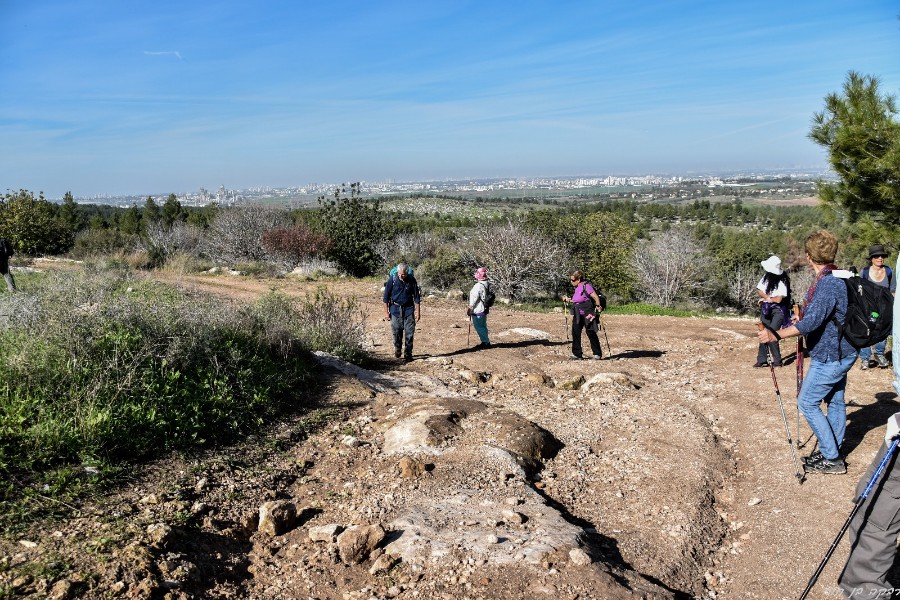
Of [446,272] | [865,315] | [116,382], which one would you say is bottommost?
[446,272]

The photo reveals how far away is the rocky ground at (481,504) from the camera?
3467 millimetres

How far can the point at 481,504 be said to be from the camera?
448 centimetres

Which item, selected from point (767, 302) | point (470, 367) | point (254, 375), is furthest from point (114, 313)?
point (767, 302)

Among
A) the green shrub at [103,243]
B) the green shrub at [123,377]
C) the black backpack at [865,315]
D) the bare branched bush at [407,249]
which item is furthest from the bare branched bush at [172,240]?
the black backpack at [865,315]

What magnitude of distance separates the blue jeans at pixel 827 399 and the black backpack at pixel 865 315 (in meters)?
0.20

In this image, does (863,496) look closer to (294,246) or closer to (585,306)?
(585,306)

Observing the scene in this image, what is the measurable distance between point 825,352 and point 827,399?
518 mm

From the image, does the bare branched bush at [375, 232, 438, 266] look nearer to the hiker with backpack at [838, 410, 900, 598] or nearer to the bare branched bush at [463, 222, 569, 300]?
the bare branched bush at [463, 222, 569, 300]

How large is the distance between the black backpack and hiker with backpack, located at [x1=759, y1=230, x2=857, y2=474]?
0.04 meters

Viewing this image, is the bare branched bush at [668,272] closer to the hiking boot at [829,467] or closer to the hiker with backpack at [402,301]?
the hiker with backpack at [402,301]

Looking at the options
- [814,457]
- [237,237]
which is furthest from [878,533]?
[237,237]

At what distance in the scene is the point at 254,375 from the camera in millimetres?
6633

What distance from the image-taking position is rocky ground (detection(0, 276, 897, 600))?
11.4 feet

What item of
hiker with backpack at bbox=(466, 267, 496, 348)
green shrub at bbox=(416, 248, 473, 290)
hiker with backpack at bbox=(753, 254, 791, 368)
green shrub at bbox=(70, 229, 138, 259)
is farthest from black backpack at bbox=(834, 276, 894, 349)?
green shrub at bbox=(70, 229, 138, 259)
